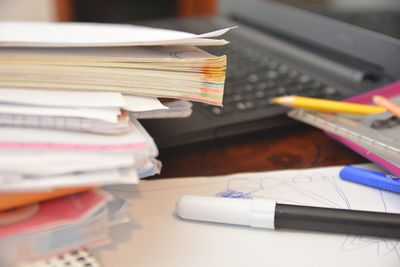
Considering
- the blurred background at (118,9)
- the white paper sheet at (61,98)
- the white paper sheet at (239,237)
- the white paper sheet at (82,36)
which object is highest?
the white paper sheet at (82,36)

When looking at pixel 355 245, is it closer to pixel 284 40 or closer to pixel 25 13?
pixel 284 40

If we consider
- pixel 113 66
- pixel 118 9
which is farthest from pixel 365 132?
pixel 118 9

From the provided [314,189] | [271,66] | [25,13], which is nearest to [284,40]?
[271,66]

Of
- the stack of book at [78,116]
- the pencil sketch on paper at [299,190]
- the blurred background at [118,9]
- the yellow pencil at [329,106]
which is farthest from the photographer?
the blurred background at [118,9]

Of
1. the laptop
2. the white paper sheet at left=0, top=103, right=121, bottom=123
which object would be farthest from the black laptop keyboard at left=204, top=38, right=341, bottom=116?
the white paper sheet at left=0, top=103, right=121, bottom=123

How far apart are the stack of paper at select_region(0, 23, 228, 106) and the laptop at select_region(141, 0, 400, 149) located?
121mm

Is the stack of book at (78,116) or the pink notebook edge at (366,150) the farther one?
the pink notebook edge at (366,150)

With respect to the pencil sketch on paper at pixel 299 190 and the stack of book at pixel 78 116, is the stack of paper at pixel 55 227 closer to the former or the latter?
the stack of book at pixel 78 116

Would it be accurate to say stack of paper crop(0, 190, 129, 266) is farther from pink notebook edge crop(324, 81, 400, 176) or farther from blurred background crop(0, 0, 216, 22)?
blurred background crop(0, 0, 216, 22)

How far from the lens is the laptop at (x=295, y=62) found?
53 centimetres

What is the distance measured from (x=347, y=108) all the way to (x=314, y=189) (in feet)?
0.40

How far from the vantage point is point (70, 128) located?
0.33 m

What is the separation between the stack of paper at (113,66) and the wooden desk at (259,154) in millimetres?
123

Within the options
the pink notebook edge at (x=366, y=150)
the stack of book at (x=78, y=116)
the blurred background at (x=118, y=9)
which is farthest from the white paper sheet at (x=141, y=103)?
the blurred background at (x=118, y=9)
